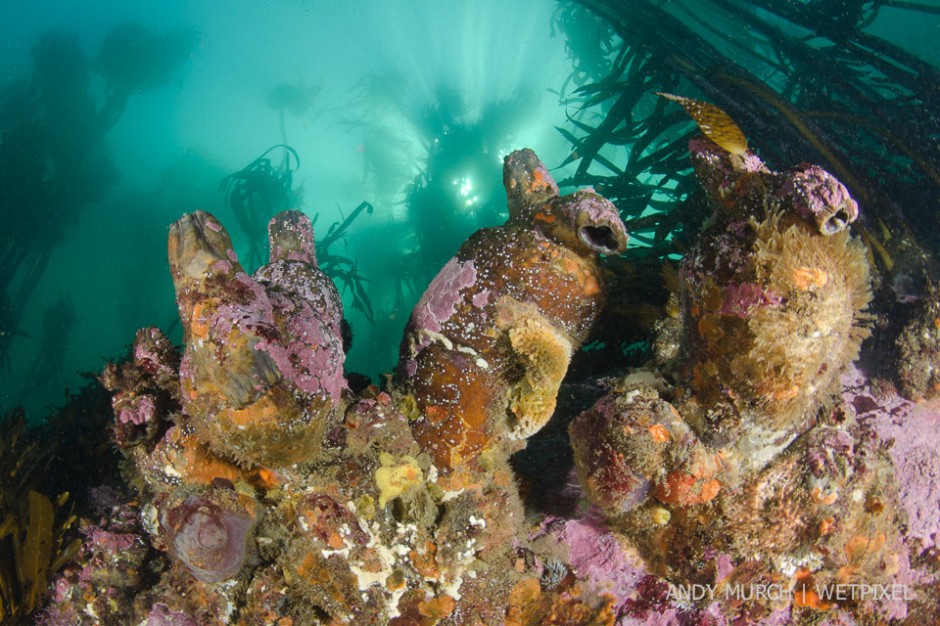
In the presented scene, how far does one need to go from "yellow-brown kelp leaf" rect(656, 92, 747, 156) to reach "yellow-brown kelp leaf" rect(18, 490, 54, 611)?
4.67 m

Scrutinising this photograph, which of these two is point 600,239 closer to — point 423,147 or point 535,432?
point 535,432

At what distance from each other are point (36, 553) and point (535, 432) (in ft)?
11.6

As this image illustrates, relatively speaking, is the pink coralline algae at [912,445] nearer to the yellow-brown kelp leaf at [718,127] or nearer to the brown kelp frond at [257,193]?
the yellow-brown kelp leaf at [718,127]

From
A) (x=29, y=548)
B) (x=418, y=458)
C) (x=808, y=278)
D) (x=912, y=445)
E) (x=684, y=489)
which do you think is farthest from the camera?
(x=29, y=548)

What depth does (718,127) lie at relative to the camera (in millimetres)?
2021

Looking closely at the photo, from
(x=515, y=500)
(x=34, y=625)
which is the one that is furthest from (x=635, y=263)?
(x=34, y=625)

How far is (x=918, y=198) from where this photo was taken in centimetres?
317

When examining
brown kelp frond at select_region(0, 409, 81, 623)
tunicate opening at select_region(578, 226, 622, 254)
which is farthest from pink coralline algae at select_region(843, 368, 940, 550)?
brown kelp frond at select_region(0, 409, 81, 623)

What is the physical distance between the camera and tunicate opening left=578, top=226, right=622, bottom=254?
2.24 metres

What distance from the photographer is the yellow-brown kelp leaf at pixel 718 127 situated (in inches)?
76.7

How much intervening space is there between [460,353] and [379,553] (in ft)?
3.75

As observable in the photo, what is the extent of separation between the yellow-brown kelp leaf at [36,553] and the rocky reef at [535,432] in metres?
1.15

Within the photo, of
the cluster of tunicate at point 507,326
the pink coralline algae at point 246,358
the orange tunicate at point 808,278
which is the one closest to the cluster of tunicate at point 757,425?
the orange tunicate at point 808,278

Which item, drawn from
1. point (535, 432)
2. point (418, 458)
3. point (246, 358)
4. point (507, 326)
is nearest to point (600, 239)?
point (507, 326)
